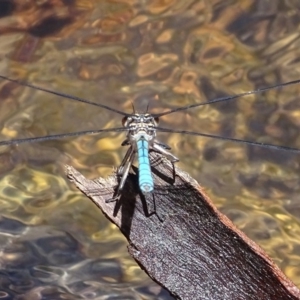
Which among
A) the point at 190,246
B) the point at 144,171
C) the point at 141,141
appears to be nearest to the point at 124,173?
the point at 144,171

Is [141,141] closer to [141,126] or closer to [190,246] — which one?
[141,126]

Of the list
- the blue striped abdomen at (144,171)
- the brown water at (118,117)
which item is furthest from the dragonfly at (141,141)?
the brown water at (118,117)

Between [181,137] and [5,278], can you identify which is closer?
[5,278]

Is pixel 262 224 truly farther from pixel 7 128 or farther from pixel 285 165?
pixel 7 128

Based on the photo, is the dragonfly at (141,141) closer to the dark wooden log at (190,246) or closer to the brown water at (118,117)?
the dark wooden log at (190,246)

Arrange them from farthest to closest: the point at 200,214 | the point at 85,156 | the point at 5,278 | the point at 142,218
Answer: the point at 85,156 → the point at 5,278 → the point at 142,218 → the point at 200,214

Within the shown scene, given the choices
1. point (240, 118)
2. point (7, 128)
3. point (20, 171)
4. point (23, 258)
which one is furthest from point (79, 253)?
point (240, 118)

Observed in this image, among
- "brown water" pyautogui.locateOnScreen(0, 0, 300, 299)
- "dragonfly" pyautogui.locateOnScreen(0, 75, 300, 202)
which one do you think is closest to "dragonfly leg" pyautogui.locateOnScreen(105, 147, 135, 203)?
"dragonfly" pyautogui.locateOnScreen(0, 75, 300, 202)
